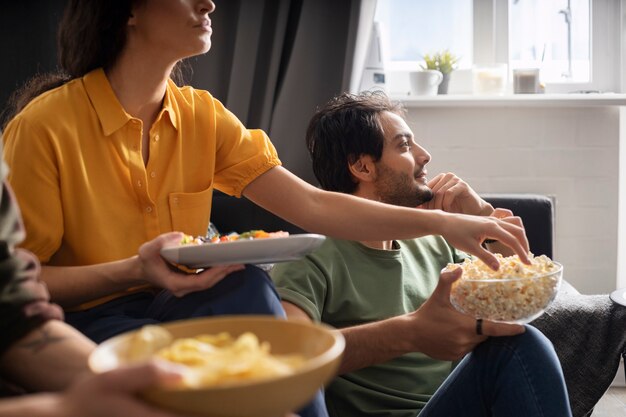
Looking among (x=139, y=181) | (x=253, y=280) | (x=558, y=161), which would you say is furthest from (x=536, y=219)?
(x=253, y=280)

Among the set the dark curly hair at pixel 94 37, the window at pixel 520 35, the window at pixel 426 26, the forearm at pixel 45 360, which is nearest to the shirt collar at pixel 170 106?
the dark curly hair at pixel 94 37

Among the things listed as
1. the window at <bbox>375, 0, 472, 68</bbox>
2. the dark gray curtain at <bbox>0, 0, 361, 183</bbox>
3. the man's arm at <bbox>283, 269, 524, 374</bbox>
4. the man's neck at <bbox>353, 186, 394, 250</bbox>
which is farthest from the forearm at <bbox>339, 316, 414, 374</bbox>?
the window at <bbox>375, 0, 472, 68</bbox>

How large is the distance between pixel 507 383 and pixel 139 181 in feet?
2.63

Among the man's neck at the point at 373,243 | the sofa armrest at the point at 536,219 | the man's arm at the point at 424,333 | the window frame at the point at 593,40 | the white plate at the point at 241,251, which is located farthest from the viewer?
the window frame at the point at 593,40

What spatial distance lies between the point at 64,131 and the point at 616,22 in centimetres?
246

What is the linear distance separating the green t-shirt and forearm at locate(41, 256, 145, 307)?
0.44 m

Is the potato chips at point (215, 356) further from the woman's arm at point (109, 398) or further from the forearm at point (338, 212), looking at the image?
the forearm at point (338, 212)

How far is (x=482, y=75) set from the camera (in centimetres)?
340

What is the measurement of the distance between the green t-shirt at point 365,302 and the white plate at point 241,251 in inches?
19.1

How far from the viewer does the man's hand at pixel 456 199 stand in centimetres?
226

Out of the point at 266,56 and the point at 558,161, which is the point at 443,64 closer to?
the point at 558,161

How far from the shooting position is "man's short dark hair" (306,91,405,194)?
2340mm

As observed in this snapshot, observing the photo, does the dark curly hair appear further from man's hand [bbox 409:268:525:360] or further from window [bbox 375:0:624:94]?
window [bbox 375:0:624:94]

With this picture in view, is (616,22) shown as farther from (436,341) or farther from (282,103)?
(436,341)
